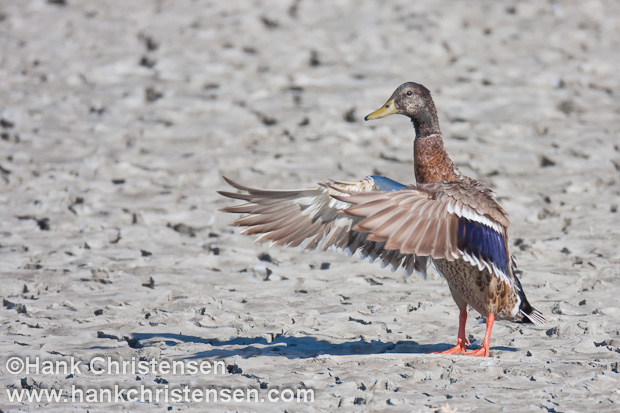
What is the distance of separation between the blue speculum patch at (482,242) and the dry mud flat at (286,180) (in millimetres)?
591

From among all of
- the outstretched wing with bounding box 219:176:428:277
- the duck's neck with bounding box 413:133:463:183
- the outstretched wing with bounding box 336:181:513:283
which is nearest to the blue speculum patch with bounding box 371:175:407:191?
the outstretched wing with bounding box 219:176:428:277

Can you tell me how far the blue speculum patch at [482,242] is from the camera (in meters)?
4.73

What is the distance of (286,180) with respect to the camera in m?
8.47

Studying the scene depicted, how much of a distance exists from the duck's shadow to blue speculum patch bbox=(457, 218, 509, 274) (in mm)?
687

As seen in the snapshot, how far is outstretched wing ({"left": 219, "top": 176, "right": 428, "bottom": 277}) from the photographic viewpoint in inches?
206

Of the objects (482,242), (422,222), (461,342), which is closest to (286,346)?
(461,342)

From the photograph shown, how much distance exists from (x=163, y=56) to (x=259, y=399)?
740 centimetres

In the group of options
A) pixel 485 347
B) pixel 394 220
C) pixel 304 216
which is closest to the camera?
pixel 394 220

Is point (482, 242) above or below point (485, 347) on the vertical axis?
above

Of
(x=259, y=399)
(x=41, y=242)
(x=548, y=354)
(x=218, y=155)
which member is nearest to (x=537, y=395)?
(x=548, y=354)

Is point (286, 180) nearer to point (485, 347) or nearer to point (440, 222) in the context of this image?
point (485, 347)

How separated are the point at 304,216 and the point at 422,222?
1.03 meters

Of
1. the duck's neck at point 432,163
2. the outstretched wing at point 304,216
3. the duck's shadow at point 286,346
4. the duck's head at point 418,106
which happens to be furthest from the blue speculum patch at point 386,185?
the duck's shadow at point 286,346

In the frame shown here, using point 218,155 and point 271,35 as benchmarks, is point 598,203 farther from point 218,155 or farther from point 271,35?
point 271,35
